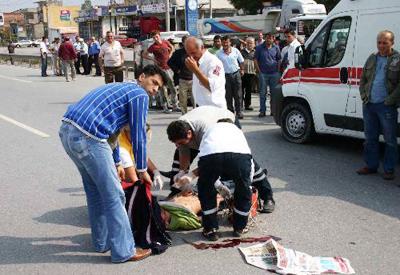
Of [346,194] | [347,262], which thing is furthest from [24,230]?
[346,194]

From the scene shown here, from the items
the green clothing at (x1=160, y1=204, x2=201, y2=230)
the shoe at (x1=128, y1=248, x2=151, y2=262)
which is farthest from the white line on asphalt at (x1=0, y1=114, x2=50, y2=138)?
the shoe at (x1=128, y1=248, x2=151, y2=262)

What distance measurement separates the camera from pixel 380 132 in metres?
6.47

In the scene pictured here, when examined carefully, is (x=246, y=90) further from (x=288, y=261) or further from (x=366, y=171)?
(x=288, y=261)

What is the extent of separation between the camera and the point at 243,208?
4.54 metres

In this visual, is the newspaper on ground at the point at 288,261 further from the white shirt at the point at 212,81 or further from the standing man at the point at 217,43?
the standing man at the point at 217,43

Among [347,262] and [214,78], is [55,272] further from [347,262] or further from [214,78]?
[214,78]

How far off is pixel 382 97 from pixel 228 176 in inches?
104

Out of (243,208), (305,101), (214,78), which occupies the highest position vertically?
(214,78)

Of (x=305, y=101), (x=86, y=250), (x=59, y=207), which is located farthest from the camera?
(x=305, y=101)

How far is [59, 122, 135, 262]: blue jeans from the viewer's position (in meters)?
3.84

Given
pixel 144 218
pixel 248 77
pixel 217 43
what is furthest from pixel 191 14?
pixel 144 218

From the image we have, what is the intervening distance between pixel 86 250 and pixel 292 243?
1820 millimetres

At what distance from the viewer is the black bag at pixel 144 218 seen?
14.4 ft

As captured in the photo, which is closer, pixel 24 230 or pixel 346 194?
pixel 24 230
